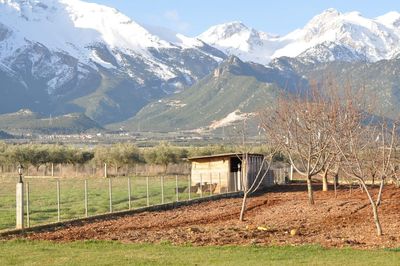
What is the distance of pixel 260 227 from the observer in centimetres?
2103

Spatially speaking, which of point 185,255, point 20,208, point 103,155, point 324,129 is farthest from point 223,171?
point 103,155

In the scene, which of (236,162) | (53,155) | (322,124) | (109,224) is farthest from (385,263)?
(53,155)

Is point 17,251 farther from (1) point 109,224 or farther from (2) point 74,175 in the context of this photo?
(2) point 74,175

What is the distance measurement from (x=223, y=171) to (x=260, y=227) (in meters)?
25.6

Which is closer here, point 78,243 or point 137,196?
point 78,243

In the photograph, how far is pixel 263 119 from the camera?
130ft

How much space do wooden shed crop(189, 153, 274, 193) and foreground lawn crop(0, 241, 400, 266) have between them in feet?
87.4

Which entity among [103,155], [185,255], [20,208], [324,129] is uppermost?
[324,129]

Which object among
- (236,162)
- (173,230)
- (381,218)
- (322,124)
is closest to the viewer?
(173,230)

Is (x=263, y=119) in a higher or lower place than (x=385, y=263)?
higher

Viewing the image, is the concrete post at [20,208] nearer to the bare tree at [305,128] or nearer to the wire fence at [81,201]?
the wire fence at [81,201]

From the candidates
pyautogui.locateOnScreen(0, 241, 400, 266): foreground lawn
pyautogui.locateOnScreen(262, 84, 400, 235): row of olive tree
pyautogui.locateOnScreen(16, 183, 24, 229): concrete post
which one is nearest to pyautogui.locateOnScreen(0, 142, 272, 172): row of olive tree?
pyautogui.locateOnScreen(262, 84, 400, 235): row of olive tree

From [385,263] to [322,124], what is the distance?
63.6ft

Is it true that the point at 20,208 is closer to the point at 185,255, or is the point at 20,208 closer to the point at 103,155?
the point at 185,255
